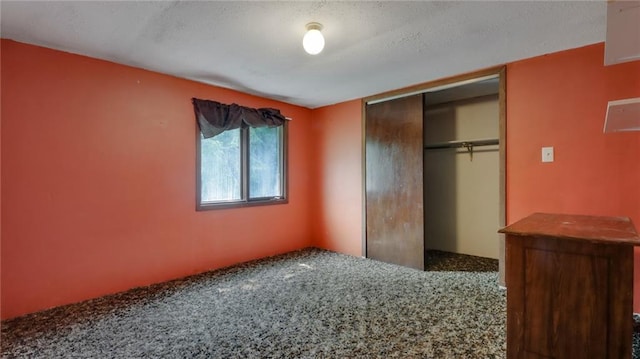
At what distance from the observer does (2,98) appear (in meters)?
2.11

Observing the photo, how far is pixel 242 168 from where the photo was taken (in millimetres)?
3607

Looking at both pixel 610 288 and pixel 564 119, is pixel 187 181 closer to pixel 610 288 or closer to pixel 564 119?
pixel 610 288

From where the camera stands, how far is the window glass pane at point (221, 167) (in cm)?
329

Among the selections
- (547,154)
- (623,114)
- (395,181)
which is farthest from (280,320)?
(547,154)

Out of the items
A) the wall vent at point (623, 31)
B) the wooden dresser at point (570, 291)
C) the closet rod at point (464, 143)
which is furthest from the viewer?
the closet rod at point (464, 143)

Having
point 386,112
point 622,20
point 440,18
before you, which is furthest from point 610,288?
point 386,112

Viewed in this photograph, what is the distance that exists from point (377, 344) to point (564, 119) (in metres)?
2.28

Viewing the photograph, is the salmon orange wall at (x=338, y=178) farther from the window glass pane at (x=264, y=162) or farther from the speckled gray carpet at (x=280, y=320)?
the speckled gray carpet at (x=280, y=320)

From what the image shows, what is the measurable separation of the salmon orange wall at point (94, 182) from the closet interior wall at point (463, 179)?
2.77 m

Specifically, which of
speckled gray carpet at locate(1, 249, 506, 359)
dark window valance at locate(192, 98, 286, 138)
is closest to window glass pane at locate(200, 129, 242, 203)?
dark window valance at locate(192, 98, 286, 138)

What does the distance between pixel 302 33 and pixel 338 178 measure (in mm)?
2280

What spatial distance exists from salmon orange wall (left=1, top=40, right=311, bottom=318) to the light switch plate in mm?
3100

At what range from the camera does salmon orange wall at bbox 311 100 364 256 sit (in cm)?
393

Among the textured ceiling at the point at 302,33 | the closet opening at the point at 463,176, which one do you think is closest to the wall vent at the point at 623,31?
the textured ceiling at the point at 302,33
